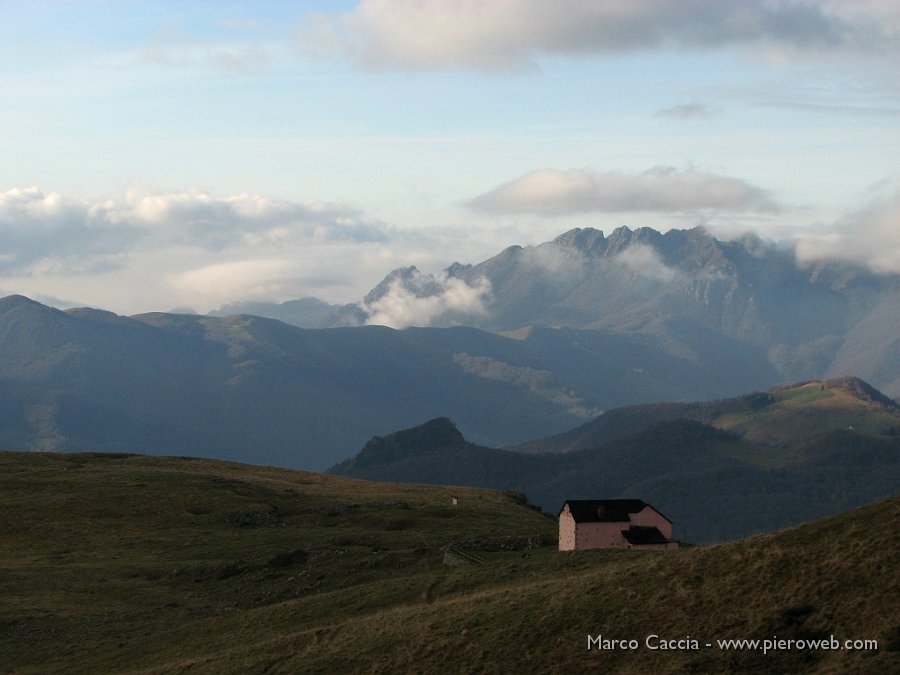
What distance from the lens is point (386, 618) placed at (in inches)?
2510

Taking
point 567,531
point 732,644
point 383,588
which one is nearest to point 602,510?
point 567,531

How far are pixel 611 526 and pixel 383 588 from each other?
22.1m

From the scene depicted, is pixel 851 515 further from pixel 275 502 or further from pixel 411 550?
pixel 275 502

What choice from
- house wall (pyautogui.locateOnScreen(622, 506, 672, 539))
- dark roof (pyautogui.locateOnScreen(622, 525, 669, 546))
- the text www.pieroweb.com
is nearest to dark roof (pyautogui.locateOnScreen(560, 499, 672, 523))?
house wall (pyautogui.locateOnScreen(622, 506, 672, 539))

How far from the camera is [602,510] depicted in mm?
90625

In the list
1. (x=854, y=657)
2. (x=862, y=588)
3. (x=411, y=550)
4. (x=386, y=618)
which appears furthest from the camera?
(x=411, y=550)

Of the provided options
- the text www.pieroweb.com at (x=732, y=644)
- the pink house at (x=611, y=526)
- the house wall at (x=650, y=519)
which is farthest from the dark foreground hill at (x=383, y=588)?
the house wall at (x=650, y=519)

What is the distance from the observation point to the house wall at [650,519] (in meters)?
92.0

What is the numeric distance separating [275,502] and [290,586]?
1705 inches

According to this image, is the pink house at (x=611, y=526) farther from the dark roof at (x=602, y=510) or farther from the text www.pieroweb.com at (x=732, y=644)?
the text www.pieroweb.com at (x=732, y=644)

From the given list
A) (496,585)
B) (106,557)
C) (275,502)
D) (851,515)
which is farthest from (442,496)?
(851,515)

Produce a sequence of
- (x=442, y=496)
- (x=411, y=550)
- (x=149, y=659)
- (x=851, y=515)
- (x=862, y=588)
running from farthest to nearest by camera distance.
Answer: (x=442, y=496)
(x=411, y=550)
(x=149, y=659)
(x=851, y=515)
(x=862, y=588)

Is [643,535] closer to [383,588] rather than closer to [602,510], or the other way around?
[602,510]

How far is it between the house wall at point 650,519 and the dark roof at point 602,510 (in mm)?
407
